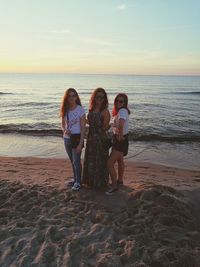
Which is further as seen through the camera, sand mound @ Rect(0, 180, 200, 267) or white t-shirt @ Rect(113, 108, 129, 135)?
white t-shirt @ Rect(113, 108, 129, 135)

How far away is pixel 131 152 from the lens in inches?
461

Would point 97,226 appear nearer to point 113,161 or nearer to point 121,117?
point 113,161

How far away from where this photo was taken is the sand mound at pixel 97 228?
4.01m

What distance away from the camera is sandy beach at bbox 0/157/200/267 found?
4.01 meters

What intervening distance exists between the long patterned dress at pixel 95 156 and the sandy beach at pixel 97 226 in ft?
0.78

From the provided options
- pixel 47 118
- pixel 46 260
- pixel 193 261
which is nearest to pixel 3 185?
pixel 46 260

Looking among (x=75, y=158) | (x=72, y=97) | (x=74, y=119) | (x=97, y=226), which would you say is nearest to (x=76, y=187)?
(x=75, y=158)

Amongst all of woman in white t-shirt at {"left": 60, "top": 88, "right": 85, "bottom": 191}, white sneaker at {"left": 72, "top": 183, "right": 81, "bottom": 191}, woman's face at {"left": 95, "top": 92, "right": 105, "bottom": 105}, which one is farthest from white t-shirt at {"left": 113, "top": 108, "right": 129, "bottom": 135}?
white sneaker at {"left": 72, "top": 183, "right": 81, "bottom": 191}

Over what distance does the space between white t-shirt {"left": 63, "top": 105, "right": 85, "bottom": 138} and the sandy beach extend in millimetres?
1096

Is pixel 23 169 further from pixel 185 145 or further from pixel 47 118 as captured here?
pixel 47 118

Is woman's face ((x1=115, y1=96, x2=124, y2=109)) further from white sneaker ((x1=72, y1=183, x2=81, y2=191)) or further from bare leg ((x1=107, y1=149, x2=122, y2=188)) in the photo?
white sneaker ((x1=72, y1=183, x2=81, y2=191))

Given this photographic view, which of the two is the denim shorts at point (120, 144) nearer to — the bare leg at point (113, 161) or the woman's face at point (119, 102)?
the bare leg at point (113, 161)

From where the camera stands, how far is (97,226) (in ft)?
15.4

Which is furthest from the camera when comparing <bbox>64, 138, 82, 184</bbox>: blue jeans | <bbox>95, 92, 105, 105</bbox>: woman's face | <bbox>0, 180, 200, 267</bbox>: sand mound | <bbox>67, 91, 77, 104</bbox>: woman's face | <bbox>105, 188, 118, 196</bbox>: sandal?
<bbox>64, 138, 82, 184</bbox>: blue jeans
